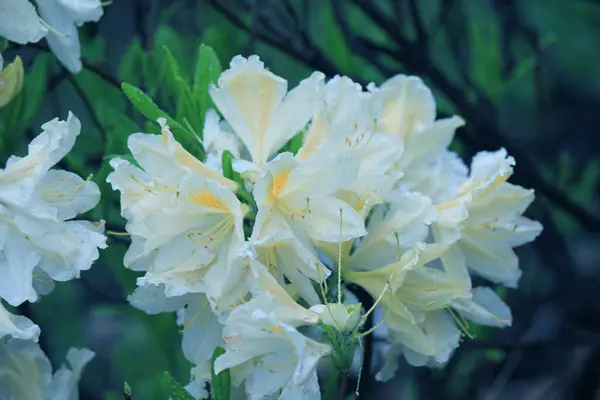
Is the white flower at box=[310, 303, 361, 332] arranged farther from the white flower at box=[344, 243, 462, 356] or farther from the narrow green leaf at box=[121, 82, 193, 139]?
the narrow green leaf at box=[121, 82, 193, 139]

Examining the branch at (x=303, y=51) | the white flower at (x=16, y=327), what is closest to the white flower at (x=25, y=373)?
the white flower at (x=16, y=327)

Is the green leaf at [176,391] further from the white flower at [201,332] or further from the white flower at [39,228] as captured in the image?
the white flower at [39,228]

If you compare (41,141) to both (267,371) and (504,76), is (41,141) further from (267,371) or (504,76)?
(504,76)

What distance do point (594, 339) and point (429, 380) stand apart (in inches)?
16.5

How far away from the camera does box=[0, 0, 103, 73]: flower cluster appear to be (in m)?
Result: 1.48

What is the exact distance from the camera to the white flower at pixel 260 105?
154 centimetres

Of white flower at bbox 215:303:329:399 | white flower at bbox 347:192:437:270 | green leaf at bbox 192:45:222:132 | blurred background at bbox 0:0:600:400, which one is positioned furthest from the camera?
blurred background at bbox 0:0:600:400

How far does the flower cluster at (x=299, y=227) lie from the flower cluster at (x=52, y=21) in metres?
0.22

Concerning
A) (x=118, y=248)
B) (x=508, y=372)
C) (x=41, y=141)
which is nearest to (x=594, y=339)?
(x=508, y=372)

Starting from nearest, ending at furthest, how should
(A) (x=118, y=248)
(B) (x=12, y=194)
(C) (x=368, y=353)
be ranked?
(B) (x=12, y=194), (C) (x=368, y=353), (A) (x=118, y=248)

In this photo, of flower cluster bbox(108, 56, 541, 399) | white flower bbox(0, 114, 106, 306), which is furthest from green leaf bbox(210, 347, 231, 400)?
white flower bbox(0, 114, 106, 306)

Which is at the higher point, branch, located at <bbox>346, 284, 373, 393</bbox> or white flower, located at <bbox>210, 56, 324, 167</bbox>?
white flower, located at <bbox>210, 56, 324, 167</bbox>

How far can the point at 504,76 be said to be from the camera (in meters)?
2.68

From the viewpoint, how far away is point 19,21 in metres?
1.48
